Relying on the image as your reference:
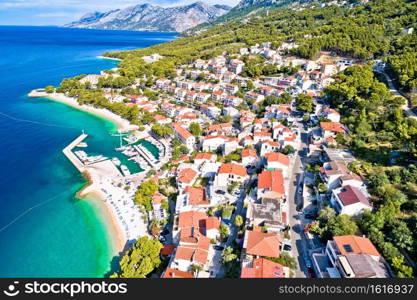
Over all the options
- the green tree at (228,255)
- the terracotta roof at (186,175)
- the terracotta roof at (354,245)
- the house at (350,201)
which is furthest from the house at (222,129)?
the terracotta roof at (354,245)

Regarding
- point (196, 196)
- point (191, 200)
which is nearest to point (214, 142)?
point (196, 196)

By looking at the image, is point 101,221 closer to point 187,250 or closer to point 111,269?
point 111,269

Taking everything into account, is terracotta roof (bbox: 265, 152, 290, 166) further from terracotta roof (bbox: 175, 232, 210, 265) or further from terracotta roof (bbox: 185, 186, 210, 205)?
terracotta roof (bbox: 175, 232, 210, 265)

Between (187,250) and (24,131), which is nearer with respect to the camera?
(187,250)

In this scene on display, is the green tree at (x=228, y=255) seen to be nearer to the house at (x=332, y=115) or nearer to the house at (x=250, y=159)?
the house at (x=250, y=159)

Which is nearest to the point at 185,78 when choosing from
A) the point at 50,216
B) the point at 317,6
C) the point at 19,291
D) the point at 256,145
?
the point at 256,145

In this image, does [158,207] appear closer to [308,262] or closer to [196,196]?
[196,196]
